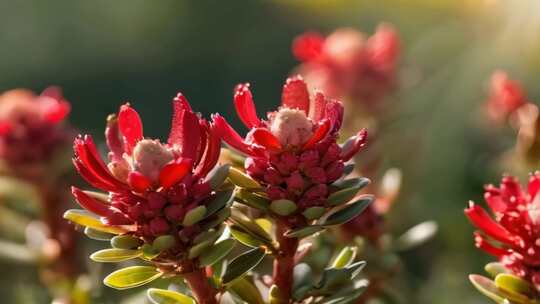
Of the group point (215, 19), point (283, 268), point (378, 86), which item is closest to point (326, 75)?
point (378, 86)

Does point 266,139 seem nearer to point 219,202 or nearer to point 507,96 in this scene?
point 219,202

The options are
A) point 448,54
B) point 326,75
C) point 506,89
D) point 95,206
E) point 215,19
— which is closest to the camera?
point 95,206

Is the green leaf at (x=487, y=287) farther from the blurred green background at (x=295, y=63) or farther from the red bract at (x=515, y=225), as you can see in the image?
the blurred green background at (x=295, y=63)

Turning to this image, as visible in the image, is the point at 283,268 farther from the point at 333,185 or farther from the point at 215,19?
the point at 215,19

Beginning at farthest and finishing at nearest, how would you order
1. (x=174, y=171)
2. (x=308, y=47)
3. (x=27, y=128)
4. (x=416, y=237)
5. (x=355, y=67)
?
(x=355, y=67)
(x=308, y=47)
(x=27, y=128)
(x=416, y=237)
(x=174, y=171)

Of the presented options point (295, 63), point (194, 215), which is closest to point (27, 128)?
point (194, 215)

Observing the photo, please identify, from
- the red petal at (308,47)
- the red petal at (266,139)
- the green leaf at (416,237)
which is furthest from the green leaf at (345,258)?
the red petal at (308,47)

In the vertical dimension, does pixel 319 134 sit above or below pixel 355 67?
below
